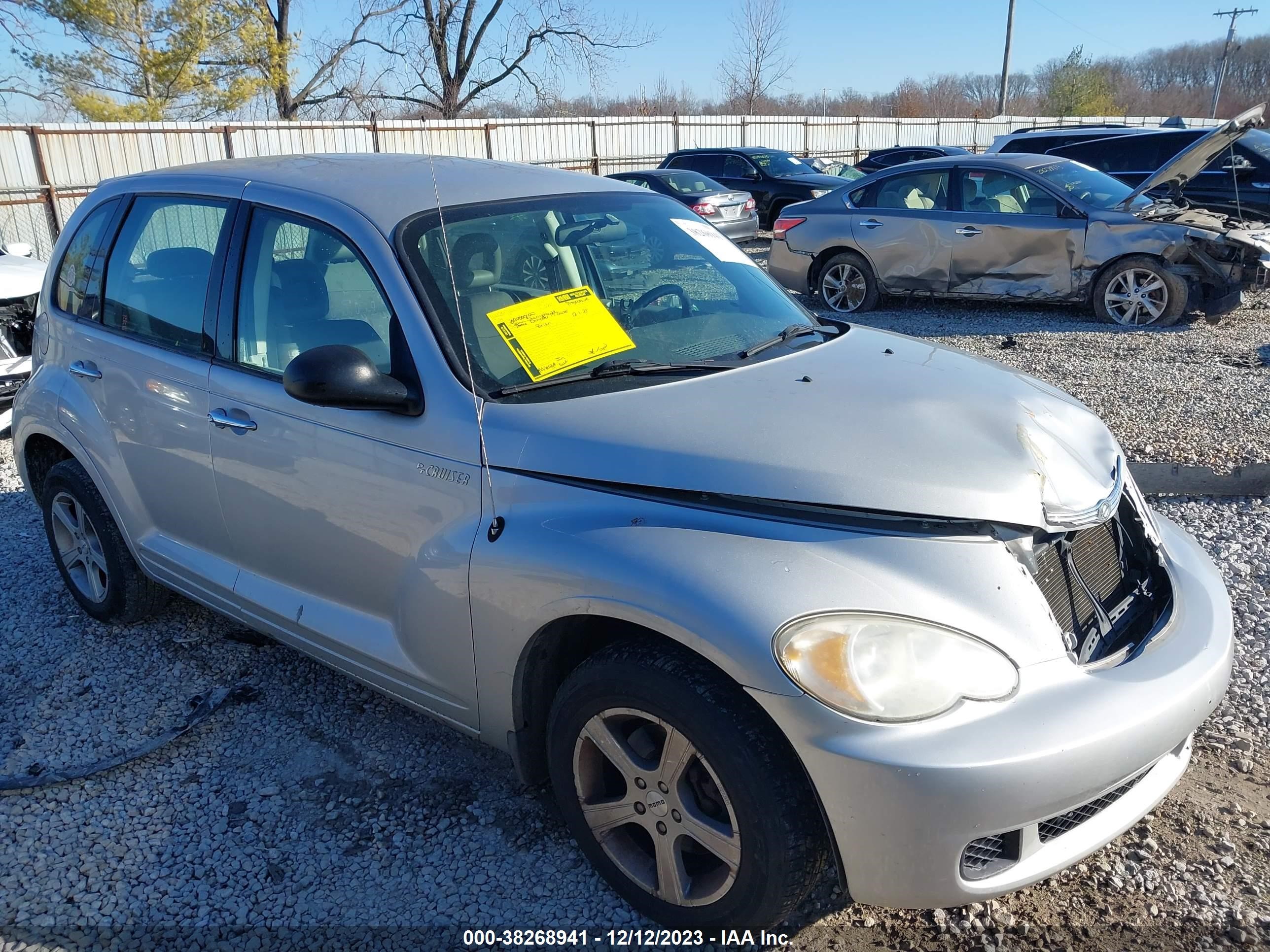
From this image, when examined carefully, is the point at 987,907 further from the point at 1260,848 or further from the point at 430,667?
the point at 430,667

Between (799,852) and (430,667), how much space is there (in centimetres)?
117

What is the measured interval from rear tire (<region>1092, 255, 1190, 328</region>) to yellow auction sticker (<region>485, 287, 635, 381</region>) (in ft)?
25.9

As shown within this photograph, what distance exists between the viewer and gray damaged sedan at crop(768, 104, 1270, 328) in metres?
8.89

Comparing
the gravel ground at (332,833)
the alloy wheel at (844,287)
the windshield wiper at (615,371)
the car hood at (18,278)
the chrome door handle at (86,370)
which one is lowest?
the gravel ground at (332,833)

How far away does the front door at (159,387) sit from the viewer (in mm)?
3369

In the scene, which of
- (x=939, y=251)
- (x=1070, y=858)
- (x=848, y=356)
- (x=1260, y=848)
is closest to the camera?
(x=1070, y=858)

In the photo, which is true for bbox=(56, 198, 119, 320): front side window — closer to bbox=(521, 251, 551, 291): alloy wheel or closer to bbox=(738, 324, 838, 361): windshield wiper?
bbox=(521, 251, 551, 291): alloy wheel

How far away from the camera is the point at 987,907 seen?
2535 millimetres

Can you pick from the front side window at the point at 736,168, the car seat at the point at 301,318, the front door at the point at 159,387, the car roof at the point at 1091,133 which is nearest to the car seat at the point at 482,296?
the car seat at the point at 301,318

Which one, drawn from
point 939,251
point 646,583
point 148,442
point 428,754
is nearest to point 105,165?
point 939,251

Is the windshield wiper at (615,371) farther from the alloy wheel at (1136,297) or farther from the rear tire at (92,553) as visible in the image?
the alloy wheel at (1136,297)

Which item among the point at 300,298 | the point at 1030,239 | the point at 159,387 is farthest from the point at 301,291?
the point at 1030,239

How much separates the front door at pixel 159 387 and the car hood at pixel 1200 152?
803 centimetres

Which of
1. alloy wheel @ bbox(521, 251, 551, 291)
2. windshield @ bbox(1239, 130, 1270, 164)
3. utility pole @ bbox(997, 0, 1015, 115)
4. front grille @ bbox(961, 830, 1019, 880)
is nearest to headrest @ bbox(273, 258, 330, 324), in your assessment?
alloy wheel @ bbox(521, 251, 551, 291)
